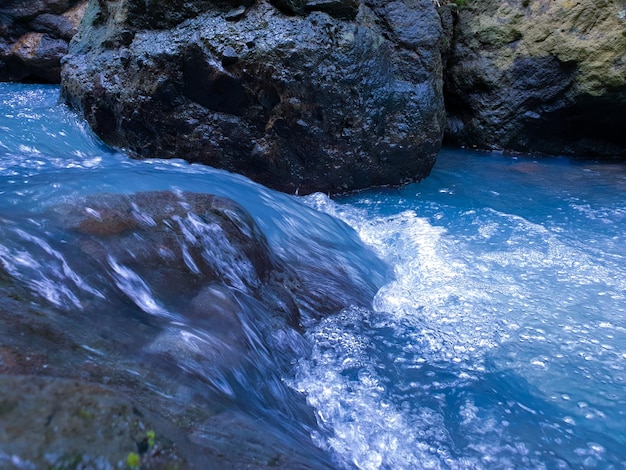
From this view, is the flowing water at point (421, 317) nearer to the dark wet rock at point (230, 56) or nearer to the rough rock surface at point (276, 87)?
the rough rock surface at point (276, 87)

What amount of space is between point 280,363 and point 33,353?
1099 millimetres

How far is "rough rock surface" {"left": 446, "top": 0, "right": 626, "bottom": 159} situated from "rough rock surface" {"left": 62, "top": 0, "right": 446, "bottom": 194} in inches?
73.1

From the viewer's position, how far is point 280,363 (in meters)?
2.09

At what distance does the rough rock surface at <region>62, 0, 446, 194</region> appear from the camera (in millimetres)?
4406

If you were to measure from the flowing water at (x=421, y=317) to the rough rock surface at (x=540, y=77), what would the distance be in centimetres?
217

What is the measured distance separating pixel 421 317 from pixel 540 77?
4908 mm

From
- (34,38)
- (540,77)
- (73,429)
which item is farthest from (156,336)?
(34,38)

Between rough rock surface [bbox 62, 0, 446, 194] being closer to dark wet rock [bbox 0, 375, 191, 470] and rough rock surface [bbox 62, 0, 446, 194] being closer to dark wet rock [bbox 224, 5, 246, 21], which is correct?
dark wet rock [bbox 224, 5, 246, 21]

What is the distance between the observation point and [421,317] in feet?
8.96

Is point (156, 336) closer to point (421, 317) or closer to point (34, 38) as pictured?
point (421, 317)

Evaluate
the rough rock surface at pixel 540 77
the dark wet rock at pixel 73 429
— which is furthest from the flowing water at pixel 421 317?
the rough rock surface at pixel 540 77

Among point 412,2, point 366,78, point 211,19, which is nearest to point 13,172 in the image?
point 211,19

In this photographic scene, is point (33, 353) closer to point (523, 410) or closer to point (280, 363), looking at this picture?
point (280, 363)

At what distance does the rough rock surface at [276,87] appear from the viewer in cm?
441
